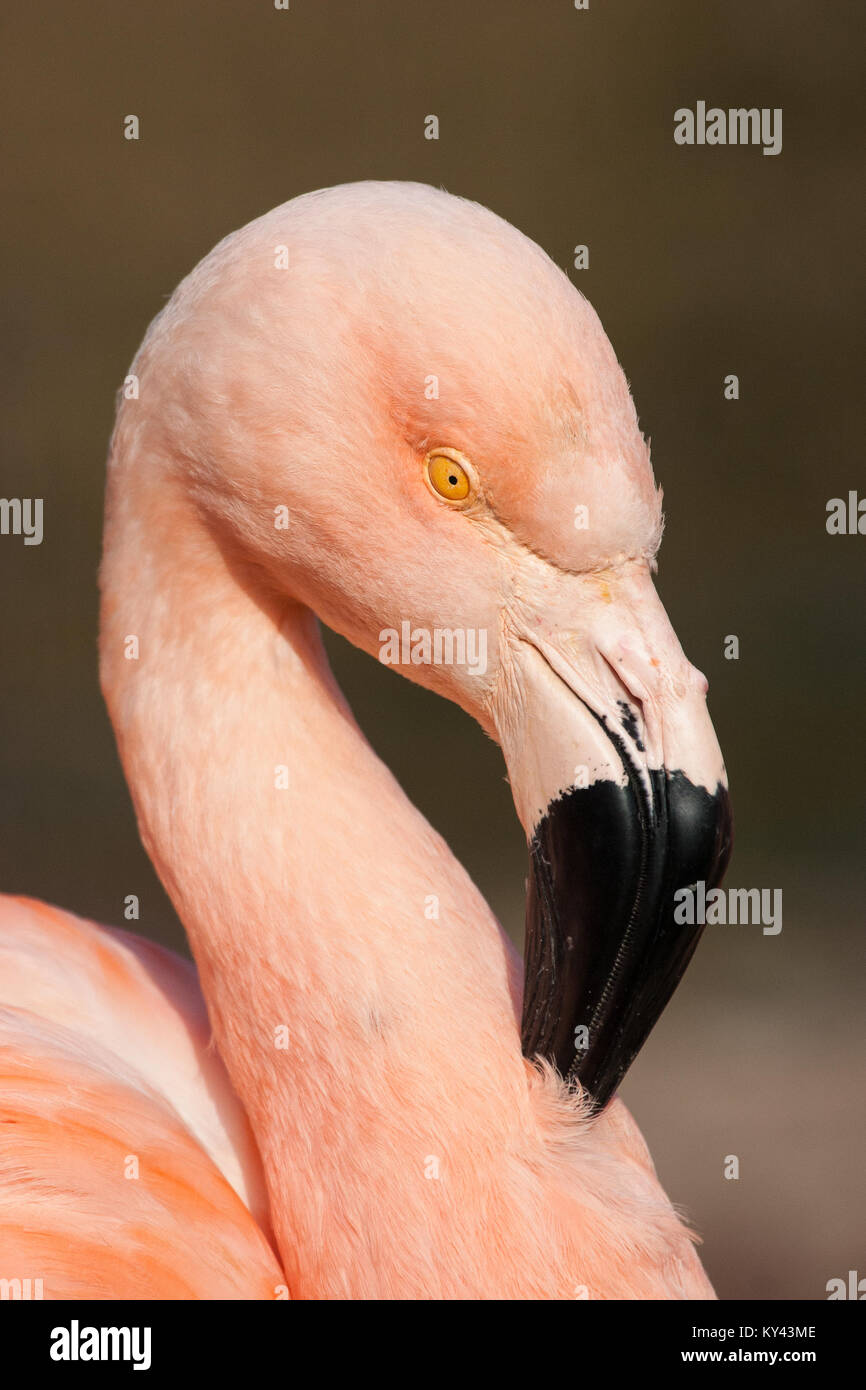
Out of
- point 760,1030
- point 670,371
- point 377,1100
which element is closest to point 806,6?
point 670,371

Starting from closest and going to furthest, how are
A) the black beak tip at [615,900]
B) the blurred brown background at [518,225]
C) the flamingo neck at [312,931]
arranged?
the black beak tip at [615,900] → the flamingo neck at [312,931] → the blurred brown background at [518,225]

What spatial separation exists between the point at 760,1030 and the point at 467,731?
2327mm

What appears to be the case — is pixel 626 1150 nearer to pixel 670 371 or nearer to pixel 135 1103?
pixel 135 1103

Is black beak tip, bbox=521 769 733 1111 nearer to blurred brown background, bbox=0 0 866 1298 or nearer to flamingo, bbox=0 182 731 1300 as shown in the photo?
flamingo, bbox=0 182 731 1300

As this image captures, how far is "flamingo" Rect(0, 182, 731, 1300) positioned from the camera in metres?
1.57

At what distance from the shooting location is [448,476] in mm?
1598

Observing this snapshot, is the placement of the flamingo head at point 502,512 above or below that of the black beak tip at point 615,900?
above

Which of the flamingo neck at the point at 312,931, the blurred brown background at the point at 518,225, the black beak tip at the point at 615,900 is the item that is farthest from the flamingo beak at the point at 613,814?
the blurred brown background at the point at 518,225

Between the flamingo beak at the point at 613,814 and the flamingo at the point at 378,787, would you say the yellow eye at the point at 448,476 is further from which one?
the flamingo beak at the point at 613,814

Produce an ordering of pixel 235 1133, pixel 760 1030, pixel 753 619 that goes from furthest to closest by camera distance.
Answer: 1. pixel 753 619
2. pixel 760 1030
3. pixel 235 1133

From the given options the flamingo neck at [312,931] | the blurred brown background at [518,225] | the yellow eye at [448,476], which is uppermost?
the blurred brown background at [518,225]

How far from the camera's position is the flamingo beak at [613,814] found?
1551 millimetres

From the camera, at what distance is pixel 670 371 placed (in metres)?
6.75

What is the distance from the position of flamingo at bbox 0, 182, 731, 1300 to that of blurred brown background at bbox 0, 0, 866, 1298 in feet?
13.3
